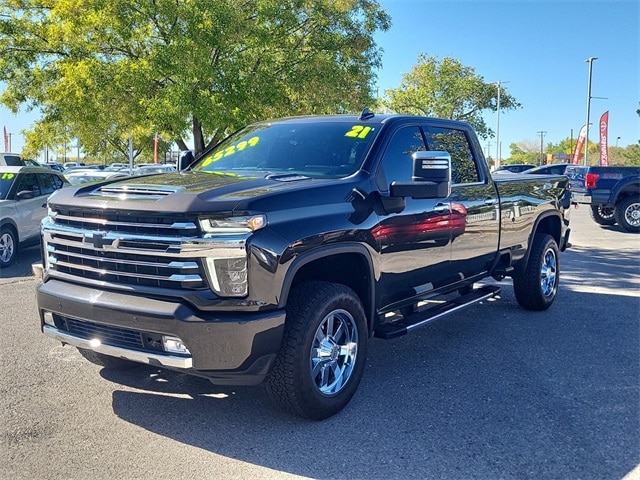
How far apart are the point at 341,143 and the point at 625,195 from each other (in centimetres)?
1335

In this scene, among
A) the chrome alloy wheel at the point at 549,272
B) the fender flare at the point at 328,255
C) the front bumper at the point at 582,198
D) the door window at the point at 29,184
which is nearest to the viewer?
the fender flare at the point at 328,255

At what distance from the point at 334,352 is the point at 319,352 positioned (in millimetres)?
150

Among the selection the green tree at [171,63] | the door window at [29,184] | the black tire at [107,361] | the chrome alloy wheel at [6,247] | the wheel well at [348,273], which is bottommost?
the black tire at [107,361]

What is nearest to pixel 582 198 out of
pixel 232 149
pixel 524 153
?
pixel 232 149

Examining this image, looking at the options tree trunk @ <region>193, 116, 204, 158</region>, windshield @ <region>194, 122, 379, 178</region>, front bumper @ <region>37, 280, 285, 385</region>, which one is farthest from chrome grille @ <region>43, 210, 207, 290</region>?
tree trunk @ <region>193, 116, 204, 158</region>

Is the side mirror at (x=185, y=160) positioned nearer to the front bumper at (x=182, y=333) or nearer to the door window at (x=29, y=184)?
the front bumper at (x=182, y=333)

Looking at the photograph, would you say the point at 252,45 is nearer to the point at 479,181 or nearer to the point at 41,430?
the point at 479,181

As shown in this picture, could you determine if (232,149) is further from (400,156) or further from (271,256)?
(271,256)

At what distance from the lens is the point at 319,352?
3.75 m

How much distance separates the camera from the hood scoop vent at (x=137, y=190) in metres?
3.54

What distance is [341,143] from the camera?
4.59 m

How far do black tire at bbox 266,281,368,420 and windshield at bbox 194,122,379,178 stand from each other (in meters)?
0.97

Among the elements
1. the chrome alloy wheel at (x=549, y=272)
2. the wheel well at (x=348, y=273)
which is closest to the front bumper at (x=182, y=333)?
the wheel well at (x=348, y=273)

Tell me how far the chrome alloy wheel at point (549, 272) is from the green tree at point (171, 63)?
5.68 metres
